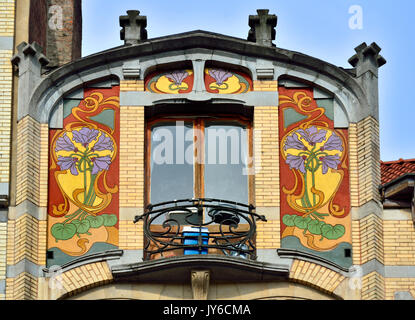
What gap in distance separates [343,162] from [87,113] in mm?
4092

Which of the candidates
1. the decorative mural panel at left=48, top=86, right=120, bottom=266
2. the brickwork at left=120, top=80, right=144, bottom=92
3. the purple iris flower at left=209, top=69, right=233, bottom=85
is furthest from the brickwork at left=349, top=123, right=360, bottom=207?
the decorative mural panel at left=48, top=86, right=120, bottom=266

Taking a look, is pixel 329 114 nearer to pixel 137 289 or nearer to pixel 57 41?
pixel 137 289

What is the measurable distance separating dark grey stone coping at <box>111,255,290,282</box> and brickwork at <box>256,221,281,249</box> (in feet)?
1.47

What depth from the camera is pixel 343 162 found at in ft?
78.0

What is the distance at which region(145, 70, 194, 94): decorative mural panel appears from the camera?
24359 mm

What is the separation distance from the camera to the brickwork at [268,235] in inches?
907

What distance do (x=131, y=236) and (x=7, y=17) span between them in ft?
14.5

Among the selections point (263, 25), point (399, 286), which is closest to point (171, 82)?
point (263, 25)

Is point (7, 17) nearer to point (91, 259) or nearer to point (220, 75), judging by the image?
point (220, 75)

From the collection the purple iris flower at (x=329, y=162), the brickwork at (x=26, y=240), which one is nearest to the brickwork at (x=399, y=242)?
the purple iris flower at (x=329, y=162)

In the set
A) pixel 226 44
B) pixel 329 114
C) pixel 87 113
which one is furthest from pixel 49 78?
pixel 329 114

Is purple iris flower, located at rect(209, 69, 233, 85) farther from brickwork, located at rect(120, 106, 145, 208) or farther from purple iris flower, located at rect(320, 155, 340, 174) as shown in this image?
purple iris flower, located at rect(320, 155, 340, 174)

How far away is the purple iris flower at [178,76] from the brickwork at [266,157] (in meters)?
1.33

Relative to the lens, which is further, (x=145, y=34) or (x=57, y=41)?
(x=57, y=41)
